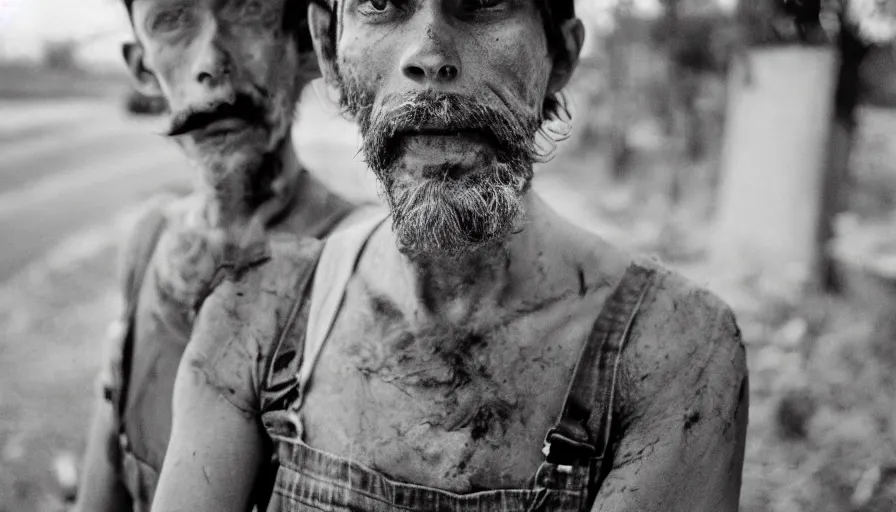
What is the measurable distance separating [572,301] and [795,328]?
5322 millimetres

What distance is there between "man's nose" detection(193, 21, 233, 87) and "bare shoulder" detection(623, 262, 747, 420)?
61.2 inches

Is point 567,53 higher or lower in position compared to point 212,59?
higher

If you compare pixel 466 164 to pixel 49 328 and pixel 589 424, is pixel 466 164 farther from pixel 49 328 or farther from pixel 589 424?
pixel 49 328

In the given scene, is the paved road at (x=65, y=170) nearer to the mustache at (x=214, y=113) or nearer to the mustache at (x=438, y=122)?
the mustache at (x=214, y=113)

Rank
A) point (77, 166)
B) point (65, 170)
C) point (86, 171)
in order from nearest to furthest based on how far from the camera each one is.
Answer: point (65, 170), point (86, 171), point (77, 166)

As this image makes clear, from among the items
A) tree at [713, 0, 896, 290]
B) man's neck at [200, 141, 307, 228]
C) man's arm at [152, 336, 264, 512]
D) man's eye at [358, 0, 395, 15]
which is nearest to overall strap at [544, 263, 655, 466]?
man's arm at [152, 336, 264, 512]

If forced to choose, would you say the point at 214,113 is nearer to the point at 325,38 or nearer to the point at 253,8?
the point at 253,8

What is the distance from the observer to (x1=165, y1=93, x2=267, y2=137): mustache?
8.97 feet

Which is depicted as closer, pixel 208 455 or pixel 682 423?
pixel 682 423

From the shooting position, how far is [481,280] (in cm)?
204

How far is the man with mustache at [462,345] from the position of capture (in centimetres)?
181

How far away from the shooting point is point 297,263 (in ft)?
7.39

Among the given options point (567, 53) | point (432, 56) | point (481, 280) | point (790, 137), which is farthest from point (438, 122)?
point (790, 137)

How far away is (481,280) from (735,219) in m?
6.73
